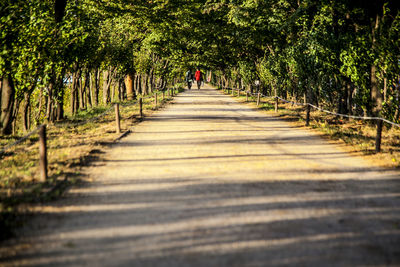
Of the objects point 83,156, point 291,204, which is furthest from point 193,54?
point 291,204

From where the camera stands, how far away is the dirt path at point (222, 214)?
391 centimetres

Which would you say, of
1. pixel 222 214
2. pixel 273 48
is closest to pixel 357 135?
pixel 222 214

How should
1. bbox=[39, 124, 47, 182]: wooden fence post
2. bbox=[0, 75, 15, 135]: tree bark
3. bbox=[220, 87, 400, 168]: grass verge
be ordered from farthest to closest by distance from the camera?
bbox=[0, 75, 15, 135]: tree bark → bbox=[220, 87, 400, 168]: grass verge → bbox=[39, 124, 47, 182]: wooden fence post

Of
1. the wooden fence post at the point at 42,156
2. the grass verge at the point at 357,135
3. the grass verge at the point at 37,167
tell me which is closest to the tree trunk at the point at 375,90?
the grass verge at the point at 357,135

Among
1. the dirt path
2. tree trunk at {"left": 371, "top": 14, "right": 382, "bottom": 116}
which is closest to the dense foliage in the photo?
tree trunk at {"left": 371, "top": 14, "right": 382, "bottom": 116}

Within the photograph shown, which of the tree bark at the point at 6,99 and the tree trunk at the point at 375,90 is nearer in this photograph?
the tree trunk at the point at 375,90

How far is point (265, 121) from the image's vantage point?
15.0m

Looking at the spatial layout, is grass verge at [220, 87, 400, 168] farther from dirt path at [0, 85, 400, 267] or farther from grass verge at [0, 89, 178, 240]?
grass verge at [0, 89, 178, 240]

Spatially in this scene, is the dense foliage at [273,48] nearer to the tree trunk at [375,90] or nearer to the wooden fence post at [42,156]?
the tree trunk at [375,90]

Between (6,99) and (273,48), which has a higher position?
(273,48)

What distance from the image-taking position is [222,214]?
16.4 feet

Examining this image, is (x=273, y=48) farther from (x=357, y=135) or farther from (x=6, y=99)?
(x=6, y=99)

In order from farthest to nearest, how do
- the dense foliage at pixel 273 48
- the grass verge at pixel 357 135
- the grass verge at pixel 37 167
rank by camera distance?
the dense foliage at pixel 273 48 < the grass verge at pixel 357 135 < the grass verge at pixel 37 167

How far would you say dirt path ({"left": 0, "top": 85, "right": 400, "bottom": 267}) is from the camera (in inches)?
154
